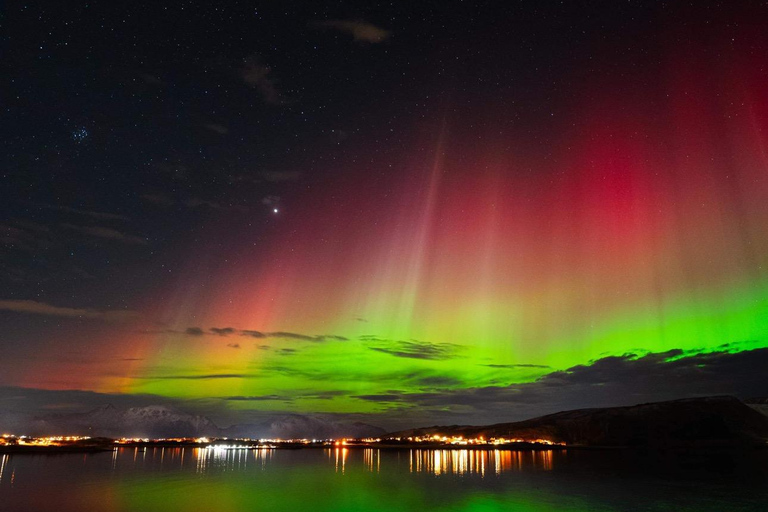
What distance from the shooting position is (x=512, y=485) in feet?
282

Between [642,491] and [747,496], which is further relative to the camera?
[642,491]

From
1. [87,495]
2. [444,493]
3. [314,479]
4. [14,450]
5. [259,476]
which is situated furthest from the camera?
[14,450]

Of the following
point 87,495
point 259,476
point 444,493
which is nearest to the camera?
point 87,495

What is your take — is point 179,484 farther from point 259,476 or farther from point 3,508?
point 3,508

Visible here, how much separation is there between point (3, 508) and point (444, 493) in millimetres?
55459

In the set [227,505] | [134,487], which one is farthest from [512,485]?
[134,487]

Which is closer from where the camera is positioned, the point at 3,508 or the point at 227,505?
the point at 3,508

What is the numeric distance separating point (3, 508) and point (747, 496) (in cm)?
9699

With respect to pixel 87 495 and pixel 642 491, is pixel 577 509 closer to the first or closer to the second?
pixel 642 491

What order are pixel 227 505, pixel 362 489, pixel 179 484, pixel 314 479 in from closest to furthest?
pixel 227 505
pixel 362 489
pixel 179 484
pixel 314 479

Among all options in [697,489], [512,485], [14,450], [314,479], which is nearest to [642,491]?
[697,489]

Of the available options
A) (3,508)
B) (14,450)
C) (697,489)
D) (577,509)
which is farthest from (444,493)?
(14,450)

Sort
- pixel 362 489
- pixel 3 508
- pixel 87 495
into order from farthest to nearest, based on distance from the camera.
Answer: pixel 362 489
pixel 87 495
pixel 3 508

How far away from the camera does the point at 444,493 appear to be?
74625mm
